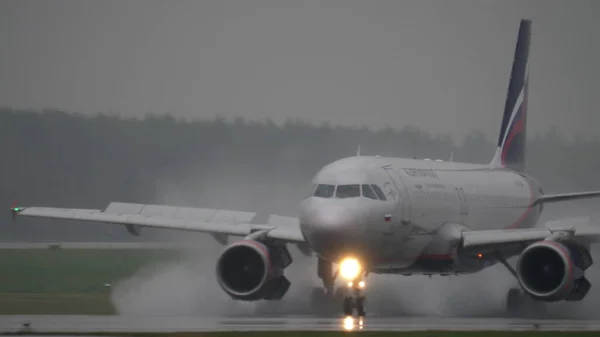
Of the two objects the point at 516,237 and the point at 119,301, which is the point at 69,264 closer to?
the point at 119,301

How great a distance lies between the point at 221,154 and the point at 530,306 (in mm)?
19413

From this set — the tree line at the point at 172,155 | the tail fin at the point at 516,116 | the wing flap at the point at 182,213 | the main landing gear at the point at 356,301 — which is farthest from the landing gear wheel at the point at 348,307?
the tree line at the point at 172,155

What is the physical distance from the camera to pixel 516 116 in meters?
47.9

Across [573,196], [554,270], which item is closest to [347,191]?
[554,270]

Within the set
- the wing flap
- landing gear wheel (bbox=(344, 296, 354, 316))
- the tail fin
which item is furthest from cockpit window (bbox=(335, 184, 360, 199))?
the tail fin

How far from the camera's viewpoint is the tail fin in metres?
47.3

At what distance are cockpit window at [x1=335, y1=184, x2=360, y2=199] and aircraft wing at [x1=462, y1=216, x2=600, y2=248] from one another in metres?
4.87

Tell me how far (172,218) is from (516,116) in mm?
14614

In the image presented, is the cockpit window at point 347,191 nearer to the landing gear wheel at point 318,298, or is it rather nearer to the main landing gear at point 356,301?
the main landing gear at point 356,301

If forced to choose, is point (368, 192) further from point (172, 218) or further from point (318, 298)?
point (172, 218)

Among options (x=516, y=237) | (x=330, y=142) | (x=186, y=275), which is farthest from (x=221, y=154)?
(x=516, y=237)

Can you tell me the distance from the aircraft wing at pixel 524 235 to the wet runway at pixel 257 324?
8.90 ft

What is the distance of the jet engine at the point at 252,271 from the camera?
117 feet

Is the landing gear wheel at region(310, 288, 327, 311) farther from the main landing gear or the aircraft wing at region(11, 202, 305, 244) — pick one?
the main landing gear
